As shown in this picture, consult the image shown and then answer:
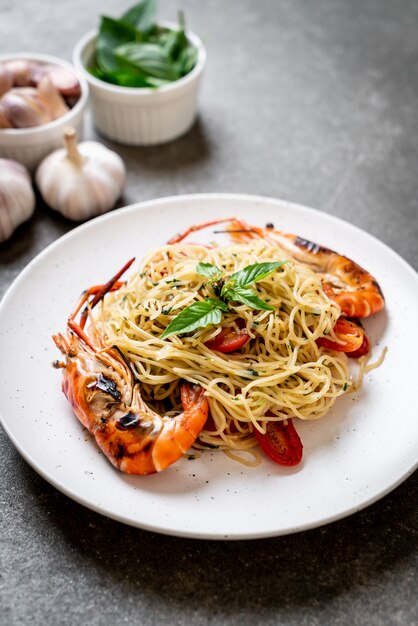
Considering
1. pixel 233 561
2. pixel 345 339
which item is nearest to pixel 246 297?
pixel 345 339

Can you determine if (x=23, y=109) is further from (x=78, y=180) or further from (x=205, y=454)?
(x=205, y=454)

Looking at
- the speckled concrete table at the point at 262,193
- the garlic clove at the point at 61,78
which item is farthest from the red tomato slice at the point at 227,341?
the garlic clove at the point at 61,78

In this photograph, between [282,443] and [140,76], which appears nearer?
[282,443]

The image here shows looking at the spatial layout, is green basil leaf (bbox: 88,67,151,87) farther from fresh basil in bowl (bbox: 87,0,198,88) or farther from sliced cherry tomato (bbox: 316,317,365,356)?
sliced cherry tomato (bbox: 316,317,365,356)

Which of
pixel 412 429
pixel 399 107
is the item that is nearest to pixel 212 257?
pixel 412 429

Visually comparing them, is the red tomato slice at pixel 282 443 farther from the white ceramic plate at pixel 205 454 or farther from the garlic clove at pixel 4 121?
the garlic clove at pixel 4 121
